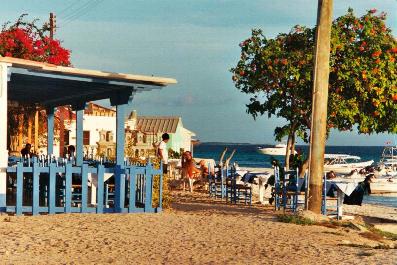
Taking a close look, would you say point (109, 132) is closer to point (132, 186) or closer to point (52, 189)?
point (132, 186)

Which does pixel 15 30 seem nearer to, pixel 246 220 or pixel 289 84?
pixel 289 84

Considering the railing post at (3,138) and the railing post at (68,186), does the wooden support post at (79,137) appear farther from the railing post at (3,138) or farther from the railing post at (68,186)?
the railing post at (3,138)

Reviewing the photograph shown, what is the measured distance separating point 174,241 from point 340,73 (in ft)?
42.3

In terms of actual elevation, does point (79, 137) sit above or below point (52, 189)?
above

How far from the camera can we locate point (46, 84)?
18.2 meters

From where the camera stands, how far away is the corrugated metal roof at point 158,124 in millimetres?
73500

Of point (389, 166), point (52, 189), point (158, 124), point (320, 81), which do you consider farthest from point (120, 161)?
point (158, 124)

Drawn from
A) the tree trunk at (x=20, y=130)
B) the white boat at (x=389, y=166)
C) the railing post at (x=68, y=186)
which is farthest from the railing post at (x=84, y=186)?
the white boat at (x=389, y=166)

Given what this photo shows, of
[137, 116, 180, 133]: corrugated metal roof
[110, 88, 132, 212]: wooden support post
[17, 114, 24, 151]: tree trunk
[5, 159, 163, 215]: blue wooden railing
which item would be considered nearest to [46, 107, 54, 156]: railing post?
[17, 114, 24, 151]: tree trunk

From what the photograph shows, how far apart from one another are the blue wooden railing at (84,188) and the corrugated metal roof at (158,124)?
55579mm

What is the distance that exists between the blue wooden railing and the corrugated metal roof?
5558cm

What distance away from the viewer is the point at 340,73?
24234 mm

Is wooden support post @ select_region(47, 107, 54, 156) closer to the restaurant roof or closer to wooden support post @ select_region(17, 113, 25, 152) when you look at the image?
the restaurant roof

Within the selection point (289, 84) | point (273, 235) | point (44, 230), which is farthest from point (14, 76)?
point (289, 84)
